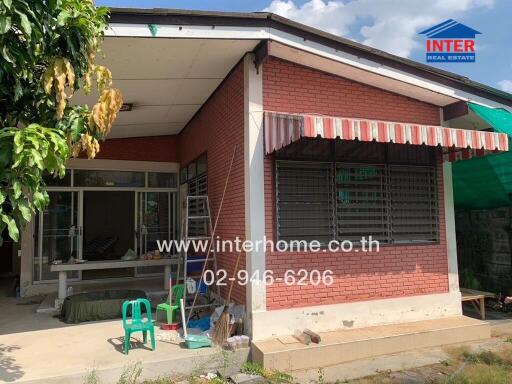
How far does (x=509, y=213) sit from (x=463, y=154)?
285 cm

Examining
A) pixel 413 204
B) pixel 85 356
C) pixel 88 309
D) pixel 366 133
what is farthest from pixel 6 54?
pixel 413 204

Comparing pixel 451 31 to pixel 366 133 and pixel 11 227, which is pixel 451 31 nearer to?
pixel 366 133

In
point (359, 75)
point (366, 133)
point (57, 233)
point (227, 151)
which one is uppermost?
point (359, 75)

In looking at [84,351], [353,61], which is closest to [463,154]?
[353,61]

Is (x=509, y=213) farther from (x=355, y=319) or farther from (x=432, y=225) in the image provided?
(x=355, y=319)

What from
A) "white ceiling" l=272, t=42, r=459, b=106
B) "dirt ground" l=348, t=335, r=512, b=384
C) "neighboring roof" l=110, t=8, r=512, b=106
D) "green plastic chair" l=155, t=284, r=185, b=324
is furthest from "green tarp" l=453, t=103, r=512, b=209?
"green plastic chair" l=155, t=284, r=185, b=324

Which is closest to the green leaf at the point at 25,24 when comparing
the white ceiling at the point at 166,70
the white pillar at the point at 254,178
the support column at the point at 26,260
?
the white ceiling at the point at 166,70

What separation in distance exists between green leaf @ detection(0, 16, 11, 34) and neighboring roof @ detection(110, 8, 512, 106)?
205cm

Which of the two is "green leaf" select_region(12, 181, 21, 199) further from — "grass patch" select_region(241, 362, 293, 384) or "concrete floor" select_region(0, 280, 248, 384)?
"grass patch" select_region(241, 362, 293, 384)

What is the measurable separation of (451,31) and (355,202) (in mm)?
6617

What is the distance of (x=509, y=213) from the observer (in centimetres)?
855

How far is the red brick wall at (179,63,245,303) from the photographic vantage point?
6.27 m

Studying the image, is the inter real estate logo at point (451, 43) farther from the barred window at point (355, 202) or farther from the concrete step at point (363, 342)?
the concrete step at point (363, 342)

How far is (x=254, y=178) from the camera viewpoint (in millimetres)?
5848
